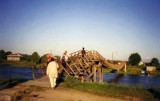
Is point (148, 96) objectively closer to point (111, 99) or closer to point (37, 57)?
point (111, 99)

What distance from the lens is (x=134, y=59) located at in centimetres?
13138

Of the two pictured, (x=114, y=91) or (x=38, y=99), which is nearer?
(x=38, y=99)

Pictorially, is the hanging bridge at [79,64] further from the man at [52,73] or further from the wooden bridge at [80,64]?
the man at [52,73]

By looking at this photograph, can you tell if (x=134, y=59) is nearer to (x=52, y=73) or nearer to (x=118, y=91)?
(x=118, y=91)

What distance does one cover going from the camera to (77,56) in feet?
78.3

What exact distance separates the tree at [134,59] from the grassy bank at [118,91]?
400 feet

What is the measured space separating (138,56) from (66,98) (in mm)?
126675

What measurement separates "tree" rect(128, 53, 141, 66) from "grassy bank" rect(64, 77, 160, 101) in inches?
4794

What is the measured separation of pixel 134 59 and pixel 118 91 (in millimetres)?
123123

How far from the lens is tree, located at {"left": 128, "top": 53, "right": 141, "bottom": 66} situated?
130900mm

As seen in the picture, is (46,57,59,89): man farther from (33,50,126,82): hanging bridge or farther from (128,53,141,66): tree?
(128,53,141,66): tree

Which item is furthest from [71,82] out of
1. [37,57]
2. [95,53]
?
[37,57]

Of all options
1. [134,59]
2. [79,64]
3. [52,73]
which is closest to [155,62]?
[134,59]

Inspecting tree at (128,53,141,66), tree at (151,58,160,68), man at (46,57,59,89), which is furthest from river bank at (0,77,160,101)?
tree at (151,58,160,68)
